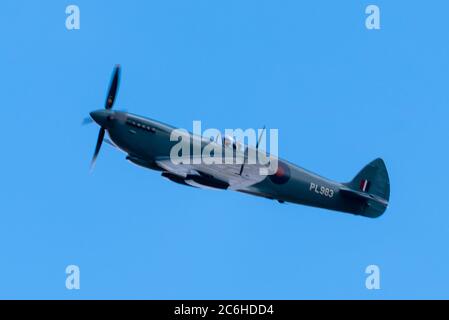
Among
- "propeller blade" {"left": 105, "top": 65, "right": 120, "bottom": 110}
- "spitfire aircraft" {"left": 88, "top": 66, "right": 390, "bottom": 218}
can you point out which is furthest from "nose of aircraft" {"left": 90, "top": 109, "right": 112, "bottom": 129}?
"propeller blade" {"left": 105, "top": 65, "right": 120, "bottom": 110}

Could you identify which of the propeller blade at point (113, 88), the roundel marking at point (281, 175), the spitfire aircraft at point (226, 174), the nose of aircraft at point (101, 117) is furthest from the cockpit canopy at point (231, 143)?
the propeller blade at point (113, 88)

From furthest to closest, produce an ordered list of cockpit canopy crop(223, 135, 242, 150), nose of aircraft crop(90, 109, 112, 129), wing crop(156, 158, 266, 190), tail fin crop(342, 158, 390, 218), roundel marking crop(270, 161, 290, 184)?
tail fin crop(342, 158, 390, 218) < roundel marking crop(270, 161, 290, 184) < nose of aircraft crop(90, 109, 112, 129) < cockpit canopy crop(223, 135, 242, 150) < wing crop(156, 158, 266, 190)

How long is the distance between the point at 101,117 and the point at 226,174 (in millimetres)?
4968

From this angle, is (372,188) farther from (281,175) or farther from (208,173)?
(208,173)

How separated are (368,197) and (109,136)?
10648mm

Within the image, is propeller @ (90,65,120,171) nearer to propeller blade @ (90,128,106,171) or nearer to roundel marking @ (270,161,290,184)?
propeller blade @ (90,128,106,171)

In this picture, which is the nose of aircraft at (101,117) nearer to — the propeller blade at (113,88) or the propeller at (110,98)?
the propeller at (110,98)

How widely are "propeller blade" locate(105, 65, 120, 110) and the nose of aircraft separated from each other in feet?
2.31

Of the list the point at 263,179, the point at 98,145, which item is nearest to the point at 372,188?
the point at 263,179

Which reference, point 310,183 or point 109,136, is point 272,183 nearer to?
point 310,183

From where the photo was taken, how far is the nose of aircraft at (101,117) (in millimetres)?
32438

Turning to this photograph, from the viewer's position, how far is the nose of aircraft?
32.4 meters
